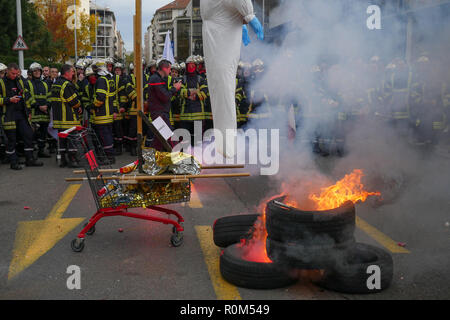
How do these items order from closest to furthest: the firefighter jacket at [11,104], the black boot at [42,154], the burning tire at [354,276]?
the burning tire at [354,276], the firefighter jacket at [11,104], the black boot at [42,154]

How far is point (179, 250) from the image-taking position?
501 cm

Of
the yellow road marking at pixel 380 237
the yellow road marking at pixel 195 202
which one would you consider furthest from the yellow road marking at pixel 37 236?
the yellow road marking at pixel 380 237

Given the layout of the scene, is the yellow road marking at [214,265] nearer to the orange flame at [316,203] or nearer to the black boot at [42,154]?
the orange flame at [316,203]

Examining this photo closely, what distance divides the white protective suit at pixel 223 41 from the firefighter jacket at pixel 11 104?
6.71m

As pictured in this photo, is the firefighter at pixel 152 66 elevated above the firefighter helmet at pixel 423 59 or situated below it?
above

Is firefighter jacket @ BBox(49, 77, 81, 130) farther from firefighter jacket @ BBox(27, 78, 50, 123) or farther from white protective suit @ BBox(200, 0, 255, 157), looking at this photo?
white protective suit @ BBox(200, 0, 255, 157)

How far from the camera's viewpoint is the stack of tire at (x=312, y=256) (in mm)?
3812

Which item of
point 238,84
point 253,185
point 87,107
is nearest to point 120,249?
point 253,185

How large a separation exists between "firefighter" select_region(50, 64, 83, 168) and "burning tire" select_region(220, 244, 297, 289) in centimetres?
690

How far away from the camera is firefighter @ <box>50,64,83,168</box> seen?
979 centimetres

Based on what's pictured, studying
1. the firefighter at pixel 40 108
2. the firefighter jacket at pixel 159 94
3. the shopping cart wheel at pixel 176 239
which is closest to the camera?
the shopping cart wheel at pixel 176 239

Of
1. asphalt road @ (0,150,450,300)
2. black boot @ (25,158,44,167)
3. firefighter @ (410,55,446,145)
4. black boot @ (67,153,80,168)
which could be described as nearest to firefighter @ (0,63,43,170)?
black boot @ (25,158,44,167)
